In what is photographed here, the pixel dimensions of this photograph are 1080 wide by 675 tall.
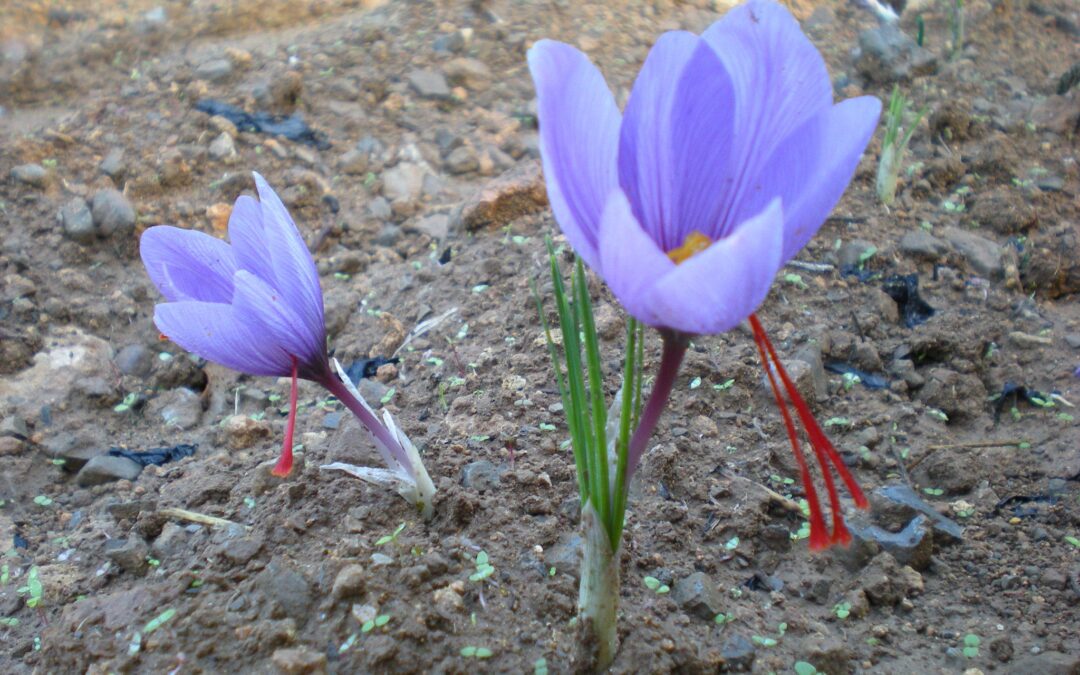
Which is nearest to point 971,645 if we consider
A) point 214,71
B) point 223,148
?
point 223,148

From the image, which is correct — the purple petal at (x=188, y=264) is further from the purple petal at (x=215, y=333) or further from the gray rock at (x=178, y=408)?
the gray rock at (x=178, y=408)

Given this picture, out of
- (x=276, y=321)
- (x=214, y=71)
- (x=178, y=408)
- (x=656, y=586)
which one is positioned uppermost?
(x=276, y=321)

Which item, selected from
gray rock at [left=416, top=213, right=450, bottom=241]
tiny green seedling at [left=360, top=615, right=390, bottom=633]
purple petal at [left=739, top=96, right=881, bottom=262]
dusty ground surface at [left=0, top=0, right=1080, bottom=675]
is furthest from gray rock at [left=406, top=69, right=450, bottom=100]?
purple petal at [left=739, top=96, right=881, bottom=262]

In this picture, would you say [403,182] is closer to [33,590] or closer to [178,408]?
[178,408]

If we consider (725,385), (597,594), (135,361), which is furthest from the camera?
(135,361)

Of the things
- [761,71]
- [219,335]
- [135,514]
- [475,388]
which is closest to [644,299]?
[761,71]

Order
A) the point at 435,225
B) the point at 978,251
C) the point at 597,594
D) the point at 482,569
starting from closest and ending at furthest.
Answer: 1. the point at 597,594
2. the point at 482,569
3. the point at 978,251
4. the point at 435,225
